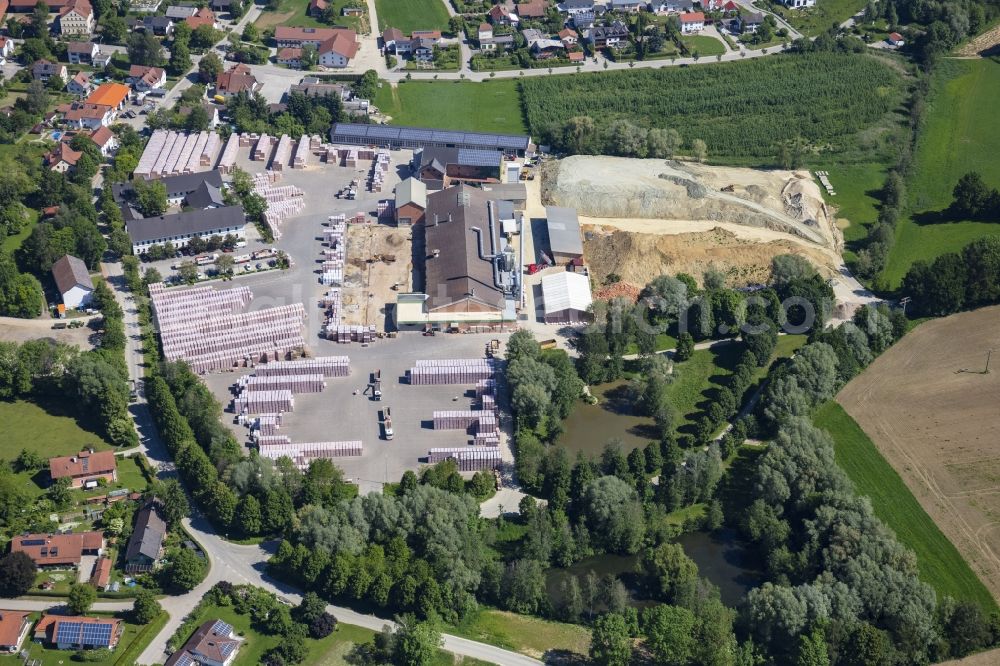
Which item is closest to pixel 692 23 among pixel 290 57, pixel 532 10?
pixel 532 10

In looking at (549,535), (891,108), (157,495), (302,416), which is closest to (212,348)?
(302,416)

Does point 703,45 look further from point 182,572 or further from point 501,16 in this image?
point 182,572

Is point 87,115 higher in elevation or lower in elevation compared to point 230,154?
higher

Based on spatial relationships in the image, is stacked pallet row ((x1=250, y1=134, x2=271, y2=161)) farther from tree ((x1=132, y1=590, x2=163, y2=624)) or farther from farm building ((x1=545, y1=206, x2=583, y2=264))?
tree ((x1=132, y1=590, x2=163, y2=624))

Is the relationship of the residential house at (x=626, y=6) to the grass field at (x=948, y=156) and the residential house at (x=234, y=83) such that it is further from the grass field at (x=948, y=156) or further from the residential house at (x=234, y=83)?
the residential house at (x=234, y=83)

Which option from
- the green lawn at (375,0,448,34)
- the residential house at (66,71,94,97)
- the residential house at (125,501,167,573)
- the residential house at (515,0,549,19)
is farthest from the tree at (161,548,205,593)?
the residential house at (515,0,549,19)

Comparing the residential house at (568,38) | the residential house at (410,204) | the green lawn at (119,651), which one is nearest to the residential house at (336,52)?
the residential house at (568,38)

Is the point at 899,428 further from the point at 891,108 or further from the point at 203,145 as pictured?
the point at 203,145
